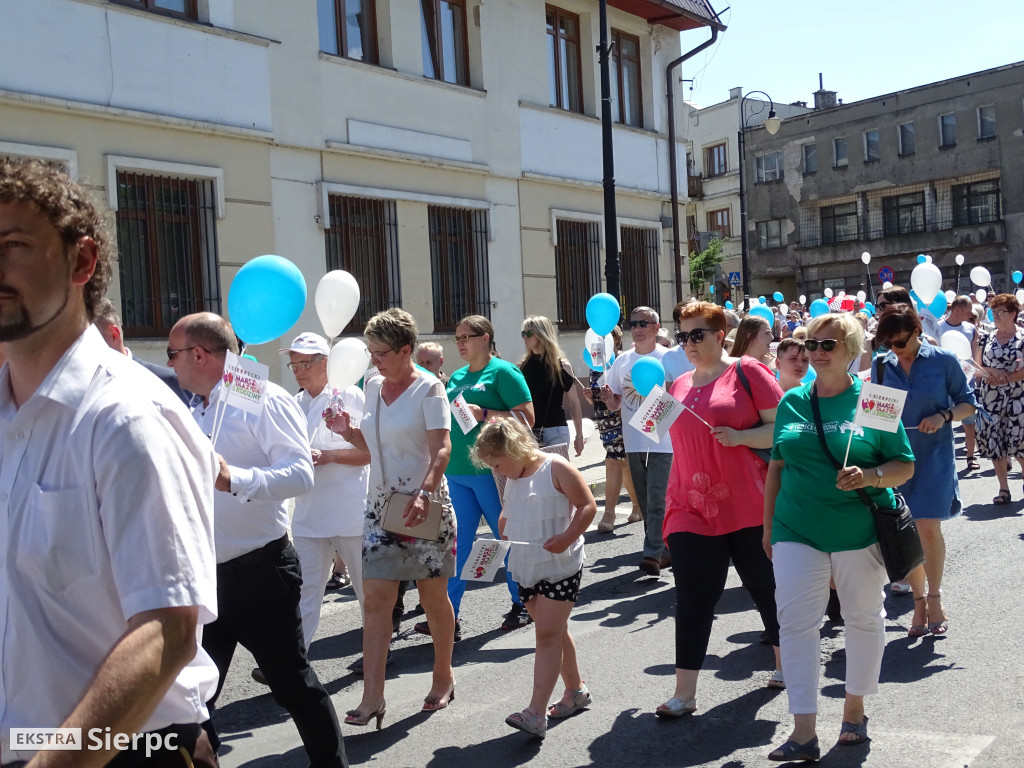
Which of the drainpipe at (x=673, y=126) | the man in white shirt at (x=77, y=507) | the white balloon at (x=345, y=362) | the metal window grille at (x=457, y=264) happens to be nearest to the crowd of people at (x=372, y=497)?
the man in white shirt at (x=77, y=507)

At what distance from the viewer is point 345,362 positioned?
6.28 meters

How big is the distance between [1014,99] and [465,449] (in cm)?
4945

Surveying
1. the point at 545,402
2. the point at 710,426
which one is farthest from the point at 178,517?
the point at 545,402

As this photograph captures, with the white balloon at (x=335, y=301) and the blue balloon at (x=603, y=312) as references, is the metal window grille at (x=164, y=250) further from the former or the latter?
the white balloon at (x=335, y=301)

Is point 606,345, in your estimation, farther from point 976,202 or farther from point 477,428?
point 976,202

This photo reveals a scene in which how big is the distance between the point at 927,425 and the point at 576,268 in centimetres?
1251

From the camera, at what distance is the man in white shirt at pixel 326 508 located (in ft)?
19.1

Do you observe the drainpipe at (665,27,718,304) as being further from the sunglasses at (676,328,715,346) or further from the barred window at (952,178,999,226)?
the barred window at (952,178,999,226)

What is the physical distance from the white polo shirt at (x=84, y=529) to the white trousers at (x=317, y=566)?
3.79 m

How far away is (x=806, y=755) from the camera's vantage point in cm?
436

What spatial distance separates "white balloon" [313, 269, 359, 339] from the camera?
6.93 m

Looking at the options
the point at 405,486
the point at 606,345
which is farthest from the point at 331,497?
the point at 606,345

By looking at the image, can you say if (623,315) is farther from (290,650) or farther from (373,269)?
(290,650)

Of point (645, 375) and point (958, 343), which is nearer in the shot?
point (645, 375)
